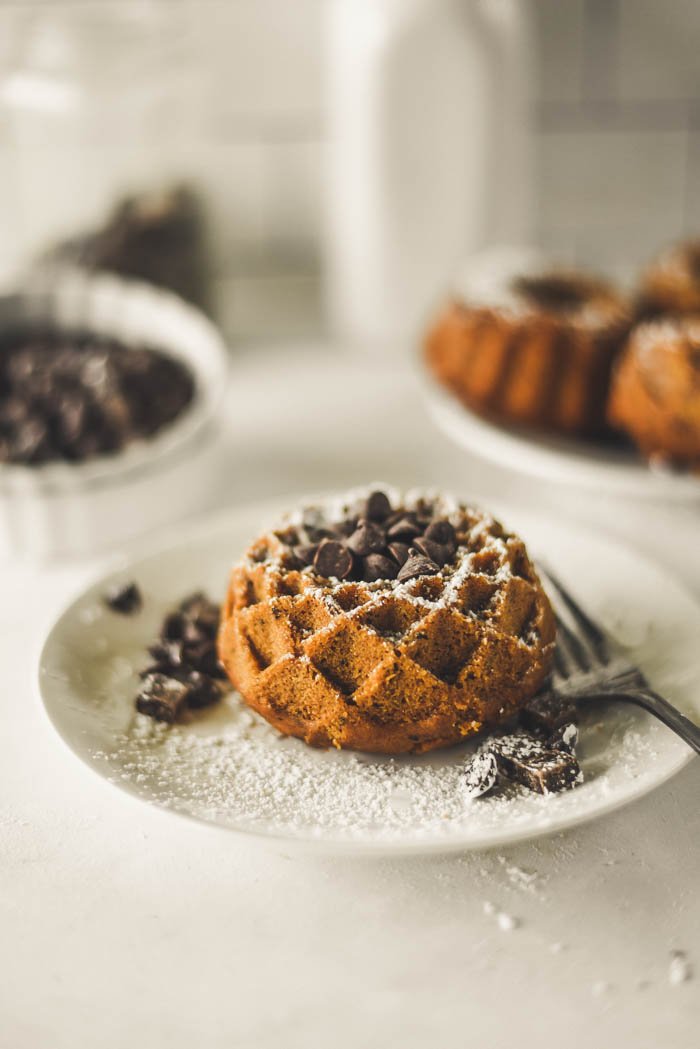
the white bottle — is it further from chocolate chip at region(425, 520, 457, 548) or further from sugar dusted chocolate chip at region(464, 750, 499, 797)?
sugar dusted chocolate chip at region(464, 750, 499, 797)

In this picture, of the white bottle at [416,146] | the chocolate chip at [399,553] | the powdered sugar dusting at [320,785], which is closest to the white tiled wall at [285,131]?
the white bottle at [416,146]

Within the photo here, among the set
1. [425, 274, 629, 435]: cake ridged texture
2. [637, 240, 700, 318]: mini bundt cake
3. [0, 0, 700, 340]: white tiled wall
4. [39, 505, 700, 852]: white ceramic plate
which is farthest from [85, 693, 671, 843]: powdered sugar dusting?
[0, 0, 700, 340]: white tiled wall

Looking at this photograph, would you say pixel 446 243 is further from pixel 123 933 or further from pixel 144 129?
pixel 123 933

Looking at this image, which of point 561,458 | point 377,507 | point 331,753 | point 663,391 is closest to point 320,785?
point 331,753

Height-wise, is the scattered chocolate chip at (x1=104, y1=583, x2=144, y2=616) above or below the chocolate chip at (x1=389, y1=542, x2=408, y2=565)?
A: below

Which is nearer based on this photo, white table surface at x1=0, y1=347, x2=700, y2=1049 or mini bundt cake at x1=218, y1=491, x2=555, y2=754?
white table surface at x1=0, y1=347, x2=700, y2=1049

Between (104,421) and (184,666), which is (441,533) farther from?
(104,421)

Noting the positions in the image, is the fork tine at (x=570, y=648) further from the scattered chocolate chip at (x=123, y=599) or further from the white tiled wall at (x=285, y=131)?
the white tiled wall at (x=285, y=131)
